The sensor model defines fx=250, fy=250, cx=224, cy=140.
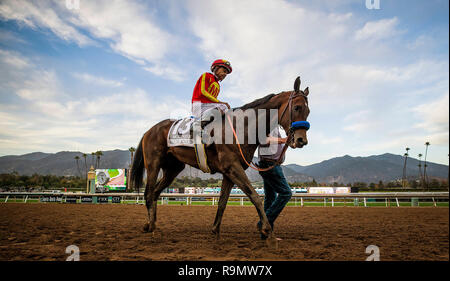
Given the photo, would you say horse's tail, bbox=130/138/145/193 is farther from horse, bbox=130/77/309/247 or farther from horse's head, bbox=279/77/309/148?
horse's head, bbox=279/77/309/148

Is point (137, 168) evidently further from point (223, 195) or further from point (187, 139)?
point (223, 195)

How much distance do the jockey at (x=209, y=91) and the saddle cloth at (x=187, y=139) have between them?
266 mm

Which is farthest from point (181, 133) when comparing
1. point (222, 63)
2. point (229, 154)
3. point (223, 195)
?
point (222, 63)

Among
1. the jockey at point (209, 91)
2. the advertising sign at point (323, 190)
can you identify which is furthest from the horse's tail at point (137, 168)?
the advertising sign at point (323, 190)

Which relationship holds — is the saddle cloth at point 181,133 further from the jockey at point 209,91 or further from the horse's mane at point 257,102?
the horse's mane at point 257,102

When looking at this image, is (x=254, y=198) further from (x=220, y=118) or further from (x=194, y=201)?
(x=194, y=201)

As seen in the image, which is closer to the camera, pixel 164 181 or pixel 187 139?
pixel 187 139

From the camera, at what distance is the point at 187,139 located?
4992mm

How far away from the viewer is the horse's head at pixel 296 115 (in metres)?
3.99

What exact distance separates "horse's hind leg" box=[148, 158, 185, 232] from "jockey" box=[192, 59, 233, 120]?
1.55 meters

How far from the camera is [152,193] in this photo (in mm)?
5703

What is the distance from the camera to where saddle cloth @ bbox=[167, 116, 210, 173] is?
15.5 ft

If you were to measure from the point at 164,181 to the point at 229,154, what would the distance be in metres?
2.41
